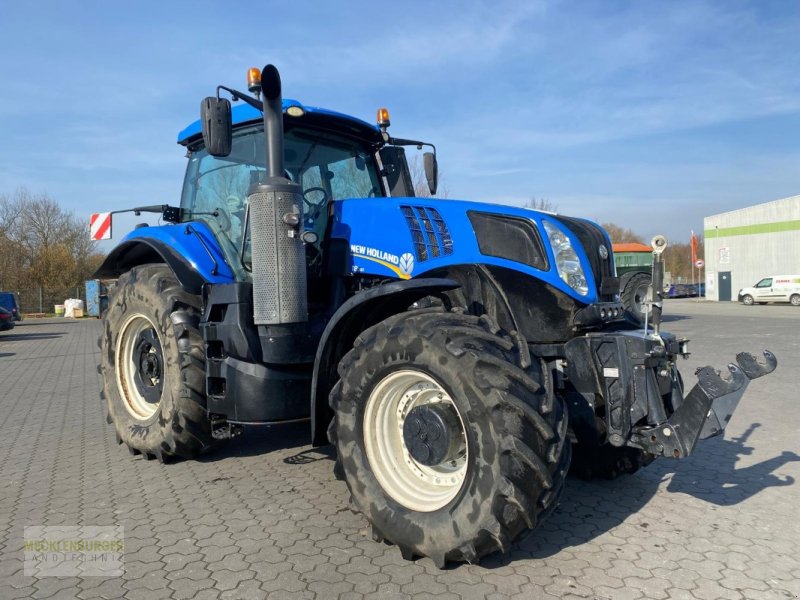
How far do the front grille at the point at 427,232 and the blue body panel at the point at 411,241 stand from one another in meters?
0.03

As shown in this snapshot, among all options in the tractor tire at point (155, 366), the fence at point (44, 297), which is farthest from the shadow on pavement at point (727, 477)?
the fence at point (44, 297)

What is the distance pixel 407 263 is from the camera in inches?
156

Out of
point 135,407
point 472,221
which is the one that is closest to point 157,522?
point 135,407

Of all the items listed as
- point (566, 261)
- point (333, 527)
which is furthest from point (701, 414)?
point (333, 527)

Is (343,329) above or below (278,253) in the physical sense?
below

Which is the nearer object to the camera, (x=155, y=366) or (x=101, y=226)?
(x=155, y=366)

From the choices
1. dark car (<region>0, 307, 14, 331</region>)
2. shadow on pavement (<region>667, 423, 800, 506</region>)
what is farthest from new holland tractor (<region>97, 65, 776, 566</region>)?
dark car (<region>0, 307, 14, 331</region>)

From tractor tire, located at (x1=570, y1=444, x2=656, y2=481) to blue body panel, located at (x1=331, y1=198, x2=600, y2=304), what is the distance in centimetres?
117

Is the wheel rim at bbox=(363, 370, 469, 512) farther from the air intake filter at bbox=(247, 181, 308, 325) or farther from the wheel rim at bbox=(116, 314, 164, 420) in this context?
the wheel rim at bbox=(116, 314, 164, 420)

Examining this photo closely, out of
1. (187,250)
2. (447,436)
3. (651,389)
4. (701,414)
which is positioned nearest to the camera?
(701,414)

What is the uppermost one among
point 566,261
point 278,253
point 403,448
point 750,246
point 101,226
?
point 750,246

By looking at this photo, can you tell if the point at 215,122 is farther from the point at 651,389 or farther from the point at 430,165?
the point at 651,389

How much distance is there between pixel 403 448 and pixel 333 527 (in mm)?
720

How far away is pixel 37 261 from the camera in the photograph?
128 ft
